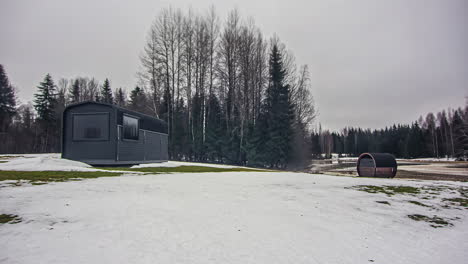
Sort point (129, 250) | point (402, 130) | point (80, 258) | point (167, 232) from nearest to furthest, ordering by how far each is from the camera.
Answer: point (80, 258)
point (129, 250)
point (167, 232)
point (402, 130)

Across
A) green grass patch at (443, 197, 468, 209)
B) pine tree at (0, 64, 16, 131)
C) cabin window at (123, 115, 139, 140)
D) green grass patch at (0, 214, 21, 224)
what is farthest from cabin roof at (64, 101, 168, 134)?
pine tree at (0, 64, 16, 131)

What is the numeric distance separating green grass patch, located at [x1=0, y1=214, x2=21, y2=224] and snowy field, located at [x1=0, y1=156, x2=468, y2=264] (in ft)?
0.34

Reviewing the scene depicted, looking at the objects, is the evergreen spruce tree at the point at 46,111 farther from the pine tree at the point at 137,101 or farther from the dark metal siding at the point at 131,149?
the dark metal siding at the point at 131,149

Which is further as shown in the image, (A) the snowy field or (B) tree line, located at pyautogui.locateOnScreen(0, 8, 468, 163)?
(B) tree line, located at pyautogui.locateOnScreen(0, 8, 468, 163)

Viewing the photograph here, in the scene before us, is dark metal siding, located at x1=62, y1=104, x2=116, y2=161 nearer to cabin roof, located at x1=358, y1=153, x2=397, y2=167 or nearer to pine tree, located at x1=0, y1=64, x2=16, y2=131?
cabin roof, located at x1=358, y1=153, x2=397, y2=167

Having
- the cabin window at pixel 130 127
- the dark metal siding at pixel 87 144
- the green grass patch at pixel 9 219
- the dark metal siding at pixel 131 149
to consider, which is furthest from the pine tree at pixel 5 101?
the green grass patch at pixel 9 219

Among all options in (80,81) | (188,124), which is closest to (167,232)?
(188,124)

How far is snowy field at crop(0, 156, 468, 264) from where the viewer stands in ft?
11.1

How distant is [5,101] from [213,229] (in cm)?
5398

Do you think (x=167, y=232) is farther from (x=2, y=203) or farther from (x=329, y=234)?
(x=2, y=203)

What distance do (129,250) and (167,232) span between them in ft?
2.57

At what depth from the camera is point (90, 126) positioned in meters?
18.7

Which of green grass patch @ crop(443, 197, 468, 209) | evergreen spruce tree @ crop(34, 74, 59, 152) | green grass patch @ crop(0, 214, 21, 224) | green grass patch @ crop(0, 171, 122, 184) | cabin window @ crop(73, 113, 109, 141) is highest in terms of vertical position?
evergreen spruce tree @ crop(34, 74, 59, 152)

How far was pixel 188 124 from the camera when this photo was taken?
36.7 m
